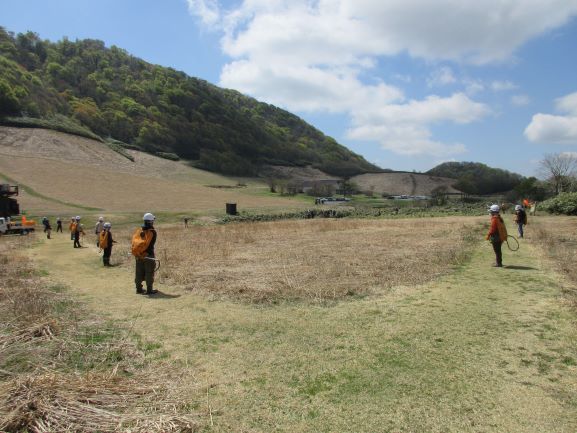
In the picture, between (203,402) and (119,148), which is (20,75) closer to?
(119,148)

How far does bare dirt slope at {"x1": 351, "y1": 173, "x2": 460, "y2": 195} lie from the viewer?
9844 centimetres

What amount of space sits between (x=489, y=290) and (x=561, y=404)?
5.68 metres

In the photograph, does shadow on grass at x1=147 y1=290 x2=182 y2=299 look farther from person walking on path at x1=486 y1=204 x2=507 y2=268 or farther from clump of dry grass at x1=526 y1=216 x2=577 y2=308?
person walking on path at x1=486 y1=204 x2=507 y2=268

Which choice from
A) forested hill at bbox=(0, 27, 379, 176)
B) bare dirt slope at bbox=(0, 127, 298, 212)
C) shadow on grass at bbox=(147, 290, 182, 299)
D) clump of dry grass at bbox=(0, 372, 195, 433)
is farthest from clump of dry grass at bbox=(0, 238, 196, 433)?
forested hill at bbox=(0, 27, 379, 176)

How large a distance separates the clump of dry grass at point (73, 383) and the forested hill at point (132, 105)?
294 ft

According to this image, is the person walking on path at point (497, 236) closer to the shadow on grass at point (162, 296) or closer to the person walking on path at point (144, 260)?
the shadow on grass at point (162, 296)

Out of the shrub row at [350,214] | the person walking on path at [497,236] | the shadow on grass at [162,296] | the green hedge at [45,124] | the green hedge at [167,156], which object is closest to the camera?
the shadow on grass at [162,296]

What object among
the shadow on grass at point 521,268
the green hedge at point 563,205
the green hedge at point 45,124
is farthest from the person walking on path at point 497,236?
the green hedge at point 45,124

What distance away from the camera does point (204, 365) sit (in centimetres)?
625

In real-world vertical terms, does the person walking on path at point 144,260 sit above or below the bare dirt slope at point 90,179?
below

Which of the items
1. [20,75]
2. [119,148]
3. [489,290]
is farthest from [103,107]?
[489,290]

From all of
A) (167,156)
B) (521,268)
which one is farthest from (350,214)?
(167,156)

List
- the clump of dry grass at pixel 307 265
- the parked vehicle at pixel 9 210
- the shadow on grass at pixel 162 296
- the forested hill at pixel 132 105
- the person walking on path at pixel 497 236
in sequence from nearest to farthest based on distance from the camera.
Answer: the shadow on grass at pixel 162 296 < the clump of dry grass at pixel 307 265 < the person walking on path at pixel 497 236 < the parked vehicle at pixel 9 210 < the forested hill at pixel 132 105

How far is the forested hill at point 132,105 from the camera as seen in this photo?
106 metres
